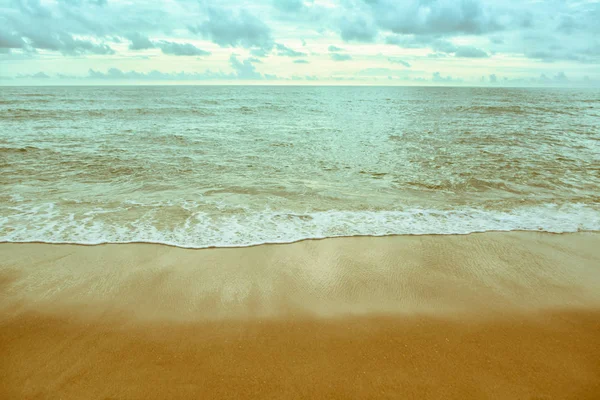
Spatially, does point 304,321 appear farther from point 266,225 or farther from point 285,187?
point 285,187

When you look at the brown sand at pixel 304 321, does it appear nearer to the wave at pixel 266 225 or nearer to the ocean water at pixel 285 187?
the wave at pixel 266 225

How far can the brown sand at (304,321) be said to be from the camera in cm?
278

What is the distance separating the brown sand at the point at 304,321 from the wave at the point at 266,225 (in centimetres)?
34

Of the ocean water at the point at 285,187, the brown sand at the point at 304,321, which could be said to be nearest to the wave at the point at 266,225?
the ocean water at the point at 285,187

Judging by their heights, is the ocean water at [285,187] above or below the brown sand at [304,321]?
below

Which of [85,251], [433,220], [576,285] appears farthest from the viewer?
[433,220]

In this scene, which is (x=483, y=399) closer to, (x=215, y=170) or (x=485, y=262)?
(x=485, y=262)

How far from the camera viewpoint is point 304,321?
358cm

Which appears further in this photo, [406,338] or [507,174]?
[507,174]

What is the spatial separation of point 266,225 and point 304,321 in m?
2.74

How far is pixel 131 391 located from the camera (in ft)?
8.86

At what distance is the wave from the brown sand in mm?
343

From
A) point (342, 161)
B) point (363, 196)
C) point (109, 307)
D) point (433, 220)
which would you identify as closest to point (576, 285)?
point (433, 220)

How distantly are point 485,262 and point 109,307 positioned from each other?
4860 mm
